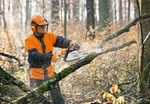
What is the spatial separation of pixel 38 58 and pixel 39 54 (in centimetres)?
7

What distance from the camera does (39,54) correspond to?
186 inches

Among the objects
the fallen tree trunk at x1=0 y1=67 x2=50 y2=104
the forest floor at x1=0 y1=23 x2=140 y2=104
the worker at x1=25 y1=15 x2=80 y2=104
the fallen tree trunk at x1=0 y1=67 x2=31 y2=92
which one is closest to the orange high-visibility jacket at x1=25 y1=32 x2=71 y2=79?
the worker at x1=25 y1=15 x2=80 y2=104

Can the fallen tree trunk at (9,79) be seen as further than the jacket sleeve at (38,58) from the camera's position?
No

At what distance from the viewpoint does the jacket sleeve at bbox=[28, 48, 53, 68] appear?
186 inches

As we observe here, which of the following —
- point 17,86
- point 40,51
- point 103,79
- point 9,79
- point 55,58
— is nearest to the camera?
point 9,79

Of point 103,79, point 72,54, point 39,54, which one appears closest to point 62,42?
point 72,54

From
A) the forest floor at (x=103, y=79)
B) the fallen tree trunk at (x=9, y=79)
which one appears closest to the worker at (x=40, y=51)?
the forest floor at (x=103, y=79)

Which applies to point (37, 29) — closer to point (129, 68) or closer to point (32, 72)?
point (32, 72)

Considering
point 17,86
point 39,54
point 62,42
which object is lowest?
point 17,86

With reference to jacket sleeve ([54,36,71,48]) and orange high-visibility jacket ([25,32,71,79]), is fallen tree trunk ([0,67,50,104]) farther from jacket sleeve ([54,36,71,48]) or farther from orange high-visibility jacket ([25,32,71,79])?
jacket sleeve ([54,36,71,48])

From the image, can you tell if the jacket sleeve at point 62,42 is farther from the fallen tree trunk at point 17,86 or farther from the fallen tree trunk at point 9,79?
the fallen tree trunk at point 9,79

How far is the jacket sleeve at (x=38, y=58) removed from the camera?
4734 millimetres

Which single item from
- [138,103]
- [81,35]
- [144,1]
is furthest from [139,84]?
[81,35]

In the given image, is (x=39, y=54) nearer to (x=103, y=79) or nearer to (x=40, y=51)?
(x=40, y=51)
